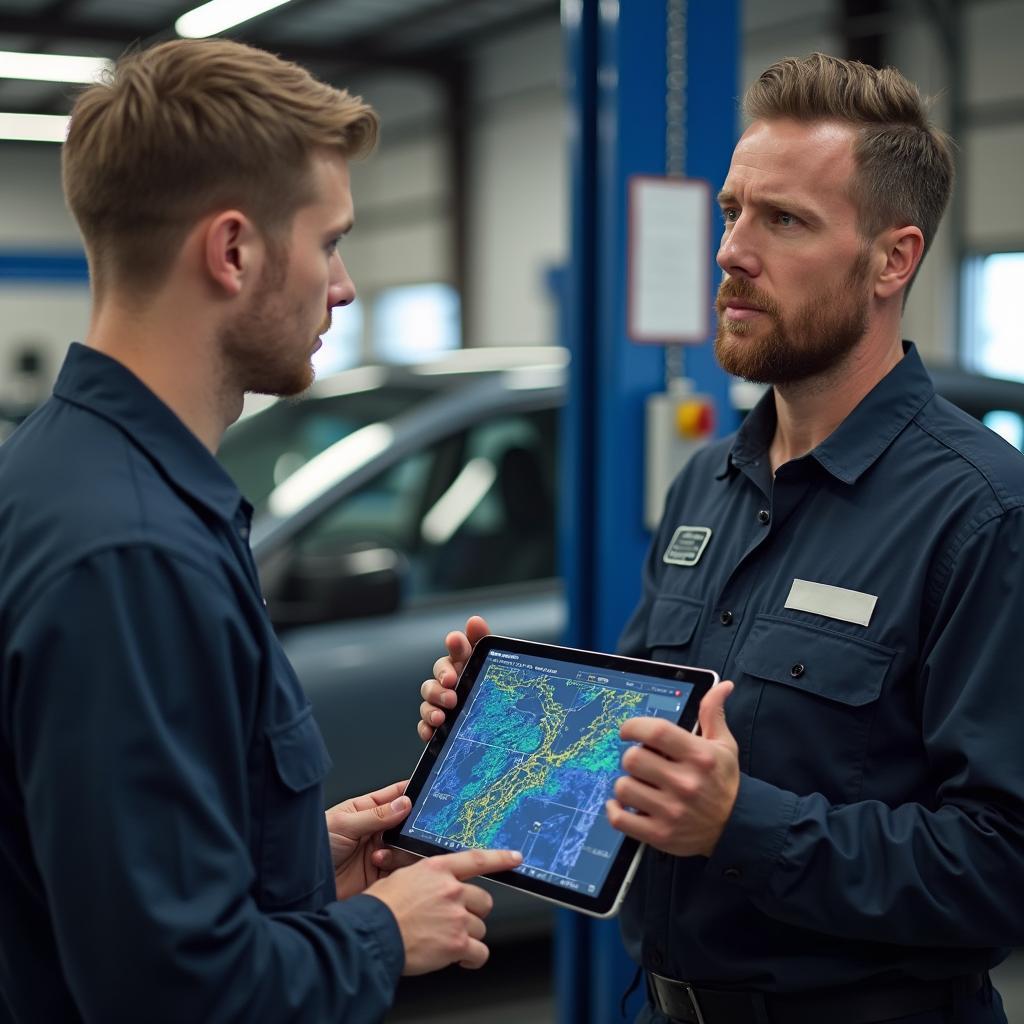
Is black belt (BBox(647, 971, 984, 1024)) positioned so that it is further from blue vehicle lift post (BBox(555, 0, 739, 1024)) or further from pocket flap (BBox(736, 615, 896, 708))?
blue vehicle lift post (BBox(555, 0, 739, 1024))

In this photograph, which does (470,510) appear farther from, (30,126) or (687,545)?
(30,126)

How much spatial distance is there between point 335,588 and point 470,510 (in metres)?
0.64

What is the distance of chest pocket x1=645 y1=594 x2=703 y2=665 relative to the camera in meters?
1.93

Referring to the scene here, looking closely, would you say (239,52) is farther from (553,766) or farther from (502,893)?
(502,893)

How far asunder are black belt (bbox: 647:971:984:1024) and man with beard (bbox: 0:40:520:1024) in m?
0.41

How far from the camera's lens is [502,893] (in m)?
3.58

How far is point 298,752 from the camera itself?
1.39m

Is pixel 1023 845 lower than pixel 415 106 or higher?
lower

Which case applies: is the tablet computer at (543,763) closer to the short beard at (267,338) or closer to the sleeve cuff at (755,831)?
the sleeve cuff at (755,831)

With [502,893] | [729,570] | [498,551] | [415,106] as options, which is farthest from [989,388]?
[415,106]

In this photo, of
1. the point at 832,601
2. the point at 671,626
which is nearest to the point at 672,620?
the point at 671,626

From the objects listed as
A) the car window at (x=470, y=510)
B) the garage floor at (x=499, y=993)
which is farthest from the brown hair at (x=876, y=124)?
the garage floor at (x=499, y=993)

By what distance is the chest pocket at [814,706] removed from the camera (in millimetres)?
1667

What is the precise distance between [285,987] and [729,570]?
89cm
